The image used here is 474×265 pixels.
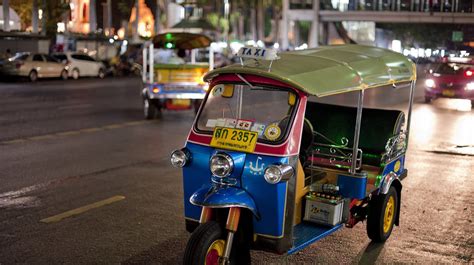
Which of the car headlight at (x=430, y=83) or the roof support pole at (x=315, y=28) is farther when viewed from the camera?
the roof support pole at (x=315, y=28)

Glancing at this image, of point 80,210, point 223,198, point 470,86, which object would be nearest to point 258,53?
point 223,198

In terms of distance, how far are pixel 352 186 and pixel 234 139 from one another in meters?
1.40

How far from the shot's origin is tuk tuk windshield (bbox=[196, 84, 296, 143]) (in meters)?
5.50

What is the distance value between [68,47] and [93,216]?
127 ft

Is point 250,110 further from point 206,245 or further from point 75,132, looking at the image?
point 75,132

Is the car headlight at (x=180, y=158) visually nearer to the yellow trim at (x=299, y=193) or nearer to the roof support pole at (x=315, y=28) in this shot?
the yellow trim at (x=299, y=193)

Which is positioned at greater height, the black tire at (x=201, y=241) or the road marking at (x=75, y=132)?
the black tire at (x=201, y=241)

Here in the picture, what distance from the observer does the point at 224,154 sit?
5391 millimetres

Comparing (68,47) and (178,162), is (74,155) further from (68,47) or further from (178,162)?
(68,47)

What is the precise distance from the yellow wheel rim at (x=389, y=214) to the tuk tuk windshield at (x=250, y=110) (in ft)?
5.94

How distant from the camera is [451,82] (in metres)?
23.4

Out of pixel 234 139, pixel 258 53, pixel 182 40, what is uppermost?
pixel 258 53

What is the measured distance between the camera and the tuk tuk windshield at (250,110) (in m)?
5.50

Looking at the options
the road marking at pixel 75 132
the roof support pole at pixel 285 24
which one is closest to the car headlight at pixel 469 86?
the road marking at pixel 75 132
